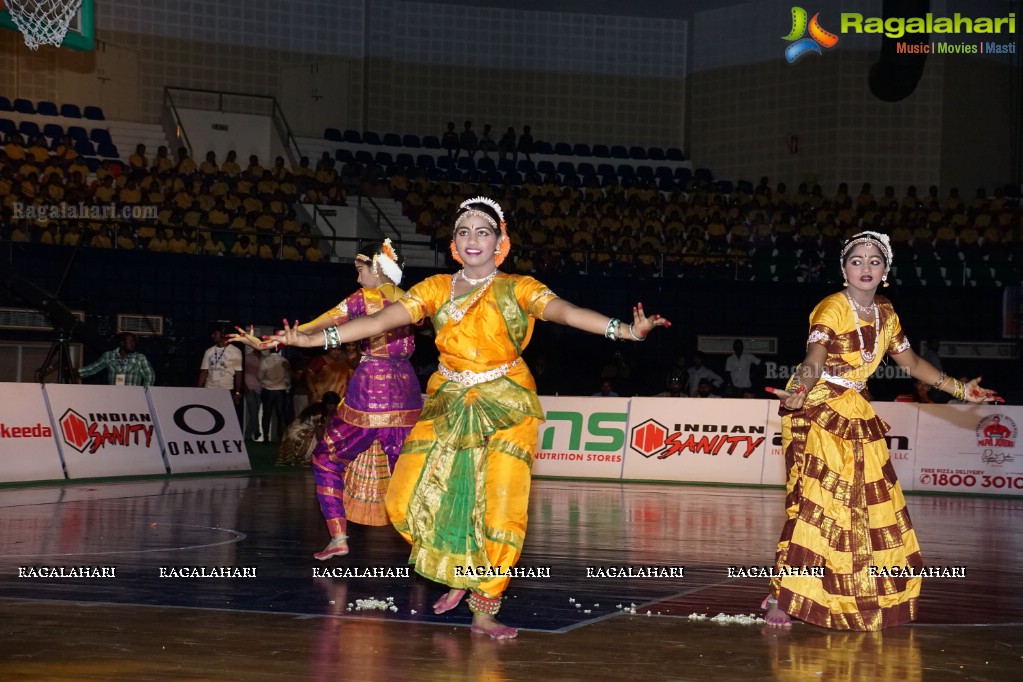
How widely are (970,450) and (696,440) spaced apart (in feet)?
11.6

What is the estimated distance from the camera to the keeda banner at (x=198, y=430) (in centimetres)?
1586

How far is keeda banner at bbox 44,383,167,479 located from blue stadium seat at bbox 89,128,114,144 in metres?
13.1

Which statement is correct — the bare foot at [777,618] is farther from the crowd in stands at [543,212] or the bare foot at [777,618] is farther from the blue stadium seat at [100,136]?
the blue stadium seat at [100,136]

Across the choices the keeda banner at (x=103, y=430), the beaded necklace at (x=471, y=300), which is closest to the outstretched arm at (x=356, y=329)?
the beaded necklace at (x=471, y=300)

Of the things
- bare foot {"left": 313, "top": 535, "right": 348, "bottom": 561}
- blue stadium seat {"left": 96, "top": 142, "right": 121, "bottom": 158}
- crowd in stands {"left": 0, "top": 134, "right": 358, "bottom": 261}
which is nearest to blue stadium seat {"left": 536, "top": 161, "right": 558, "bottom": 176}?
crowd in stands {"left": 0, "top": 134, "right": 358, "bottom": 261}

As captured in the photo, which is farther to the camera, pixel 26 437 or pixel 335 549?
pixel 26 437

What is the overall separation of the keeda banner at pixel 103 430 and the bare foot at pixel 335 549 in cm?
708

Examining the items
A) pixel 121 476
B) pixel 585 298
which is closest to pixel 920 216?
pixel 585 298

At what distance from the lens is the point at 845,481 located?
6.37 m

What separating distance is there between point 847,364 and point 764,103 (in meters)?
26.4

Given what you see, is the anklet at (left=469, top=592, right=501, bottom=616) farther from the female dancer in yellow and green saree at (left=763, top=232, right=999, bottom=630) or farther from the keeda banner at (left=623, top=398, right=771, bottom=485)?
the keeda banner at (left=623, top=398, right=771, bottom=485)

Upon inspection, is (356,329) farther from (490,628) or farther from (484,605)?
(490,628)

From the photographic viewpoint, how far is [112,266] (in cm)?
2156

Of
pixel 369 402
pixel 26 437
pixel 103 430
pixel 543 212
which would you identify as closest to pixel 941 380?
pixel 369 402
